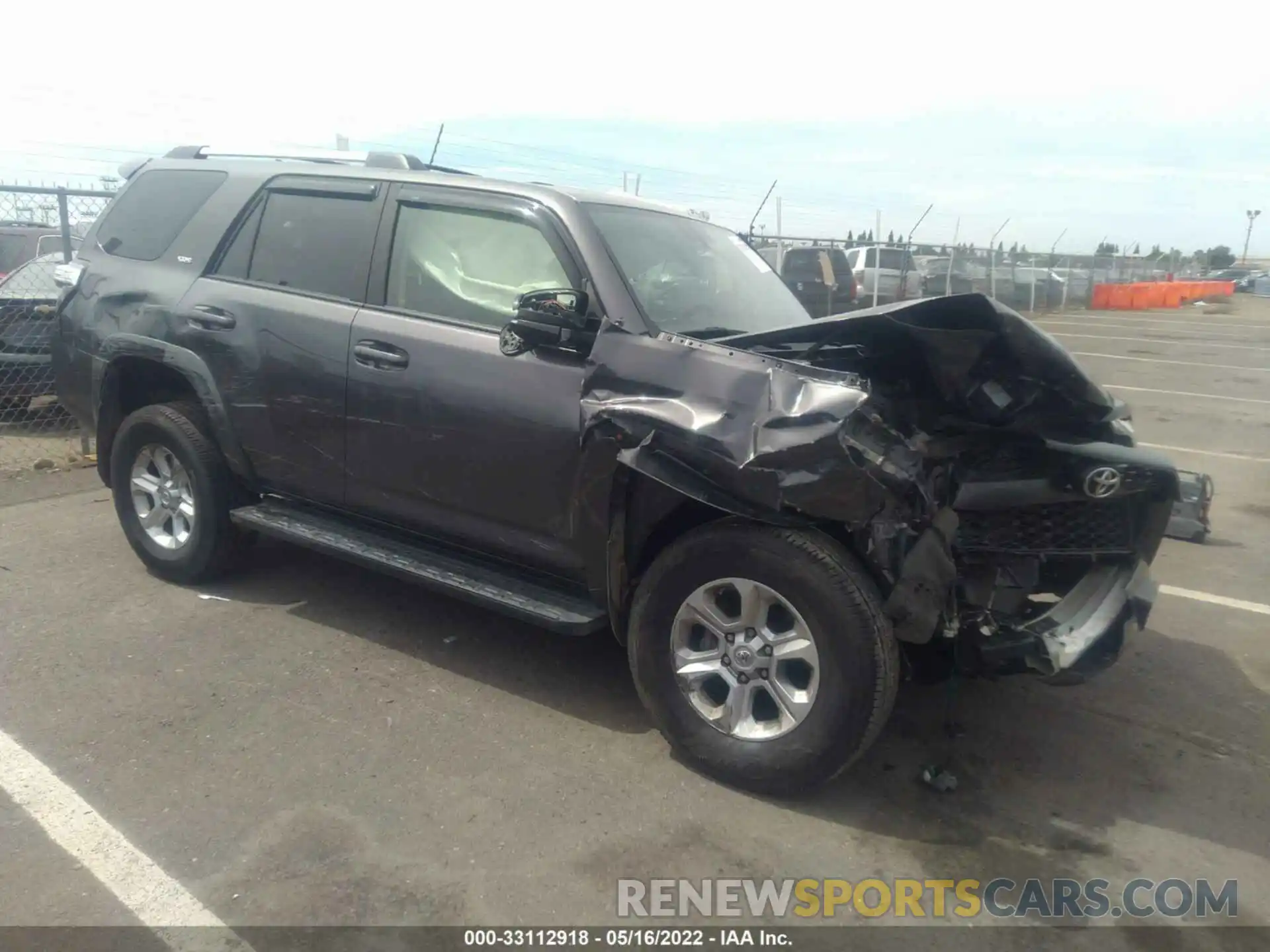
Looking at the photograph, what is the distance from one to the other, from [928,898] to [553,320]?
7.36ft

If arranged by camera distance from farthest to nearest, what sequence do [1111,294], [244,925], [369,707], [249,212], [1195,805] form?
1. [1111,294]
2. [249,212]
3. [369,707]
4. [1195,805]
5. [244,925]

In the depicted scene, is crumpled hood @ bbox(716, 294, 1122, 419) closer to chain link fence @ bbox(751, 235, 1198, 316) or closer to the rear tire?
the rear tire

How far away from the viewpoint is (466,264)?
415 cm

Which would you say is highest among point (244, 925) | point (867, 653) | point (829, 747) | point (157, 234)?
point (157, 234)

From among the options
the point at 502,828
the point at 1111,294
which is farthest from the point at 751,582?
the point at 1111,294

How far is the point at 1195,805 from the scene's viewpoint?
3.40 metres

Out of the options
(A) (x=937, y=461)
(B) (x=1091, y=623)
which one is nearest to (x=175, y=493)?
(A) (x=937, y=461)

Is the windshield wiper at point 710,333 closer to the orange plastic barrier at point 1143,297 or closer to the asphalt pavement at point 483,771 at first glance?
the asphalt pavement at point 483,771

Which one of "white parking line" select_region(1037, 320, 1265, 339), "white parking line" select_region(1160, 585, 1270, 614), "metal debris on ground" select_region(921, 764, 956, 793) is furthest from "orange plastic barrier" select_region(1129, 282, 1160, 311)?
"metal debris on ground" select_region(921, 764, 956, 793)

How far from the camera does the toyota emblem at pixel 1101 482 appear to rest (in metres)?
3.53

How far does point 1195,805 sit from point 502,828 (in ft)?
7.59

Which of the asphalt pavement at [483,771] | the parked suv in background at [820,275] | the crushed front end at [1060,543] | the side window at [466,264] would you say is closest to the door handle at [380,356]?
the side window at [466,264]

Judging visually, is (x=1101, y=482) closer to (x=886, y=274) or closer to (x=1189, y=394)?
(x=1189, y=394)

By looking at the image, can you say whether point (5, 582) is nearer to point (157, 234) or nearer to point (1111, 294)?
point (157, 234)
